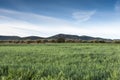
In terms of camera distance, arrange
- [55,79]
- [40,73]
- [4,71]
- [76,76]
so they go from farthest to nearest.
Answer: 1. [4,71]
2. [40,73]
3. [76,76]
4. [55,79]

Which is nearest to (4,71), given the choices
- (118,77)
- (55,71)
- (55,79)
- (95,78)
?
(55,71)

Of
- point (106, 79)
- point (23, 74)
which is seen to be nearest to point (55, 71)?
point (23, 74)

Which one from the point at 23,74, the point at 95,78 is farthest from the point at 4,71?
the point at 95,78

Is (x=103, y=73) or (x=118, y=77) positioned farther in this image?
(x=103, y=73)

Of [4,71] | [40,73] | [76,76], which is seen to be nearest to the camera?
[76,76]

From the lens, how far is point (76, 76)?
8898 mm

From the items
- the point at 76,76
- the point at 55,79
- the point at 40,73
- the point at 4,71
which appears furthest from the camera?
the point at 4,71

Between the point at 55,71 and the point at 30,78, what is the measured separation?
1.17 meters

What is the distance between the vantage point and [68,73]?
946 cm

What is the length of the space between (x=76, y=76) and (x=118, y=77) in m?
1.39

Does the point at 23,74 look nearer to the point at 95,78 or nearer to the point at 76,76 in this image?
the point at 76,76

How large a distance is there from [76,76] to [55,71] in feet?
4.11

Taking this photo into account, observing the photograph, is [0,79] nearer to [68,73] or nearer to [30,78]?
[30,78]

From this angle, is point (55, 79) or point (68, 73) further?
point (68, 73)
